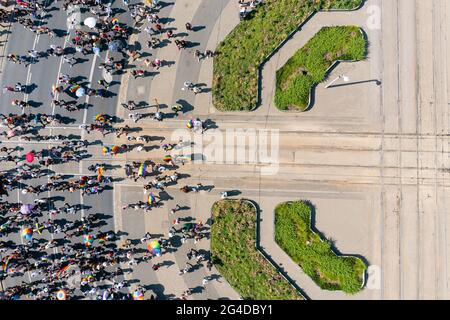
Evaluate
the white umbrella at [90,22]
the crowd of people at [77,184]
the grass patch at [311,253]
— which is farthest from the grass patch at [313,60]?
the white umbrella at [90,22]

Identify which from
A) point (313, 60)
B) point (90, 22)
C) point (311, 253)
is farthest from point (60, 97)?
point (311, 253)

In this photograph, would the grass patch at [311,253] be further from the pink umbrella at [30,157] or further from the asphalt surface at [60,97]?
the pink umbrella at [30,157]

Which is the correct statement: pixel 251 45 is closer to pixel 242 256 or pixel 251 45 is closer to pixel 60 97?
pixel 60 97

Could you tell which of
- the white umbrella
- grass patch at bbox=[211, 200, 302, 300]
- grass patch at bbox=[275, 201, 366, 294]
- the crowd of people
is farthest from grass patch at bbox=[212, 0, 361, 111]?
the white umbrella

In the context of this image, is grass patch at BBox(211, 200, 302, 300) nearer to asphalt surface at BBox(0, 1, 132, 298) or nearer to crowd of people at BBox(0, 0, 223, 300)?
crowd of people at BBox(0, 0, 223, 300)

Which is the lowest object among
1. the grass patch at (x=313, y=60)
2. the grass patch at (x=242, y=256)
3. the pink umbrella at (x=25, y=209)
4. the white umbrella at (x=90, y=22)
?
the grass patch at (x=242, y=256)
